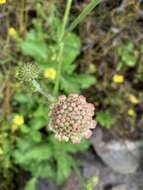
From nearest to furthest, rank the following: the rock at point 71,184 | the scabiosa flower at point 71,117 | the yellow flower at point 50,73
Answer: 1. the scabiosa flower at point 71,117
2. the yellow flower at point 50,73
3. the rock at point 71,184

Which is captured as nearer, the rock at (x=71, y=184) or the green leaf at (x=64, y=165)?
the green leaf at (x=64, y=165)

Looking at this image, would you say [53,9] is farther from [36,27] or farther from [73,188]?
[73,188]

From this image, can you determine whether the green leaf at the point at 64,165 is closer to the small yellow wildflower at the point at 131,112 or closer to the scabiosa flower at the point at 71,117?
the small yellow wildflower at the point at 131,112

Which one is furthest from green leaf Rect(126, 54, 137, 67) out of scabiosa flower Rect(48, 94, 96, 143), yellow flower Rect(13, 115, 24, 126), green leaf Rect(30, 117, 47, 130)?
scabiosa flower Rect(48, 94, 96, 143)

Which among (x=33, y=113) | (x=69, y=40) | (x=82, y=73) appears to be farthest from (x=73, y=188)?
(x=69, y=40)

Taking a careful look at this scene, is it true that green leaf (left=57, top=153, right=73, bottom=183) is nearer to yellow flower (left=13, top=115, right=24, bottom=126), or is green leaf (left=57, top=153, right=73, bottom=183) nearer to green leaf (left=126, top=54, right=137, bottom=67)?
yellow flower (left=13, top=115, right=24, bottom=126)

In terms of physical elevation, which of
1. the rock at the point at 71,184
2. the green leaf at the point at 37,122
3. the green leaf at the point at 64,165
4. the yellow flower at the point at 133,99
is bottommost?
the rock at the point at 71,184

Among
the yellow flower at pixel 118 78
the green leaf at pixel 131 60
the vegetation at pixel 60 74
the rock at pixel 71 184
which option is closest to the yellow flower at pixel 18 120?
the vegetation at pixel 60 74
